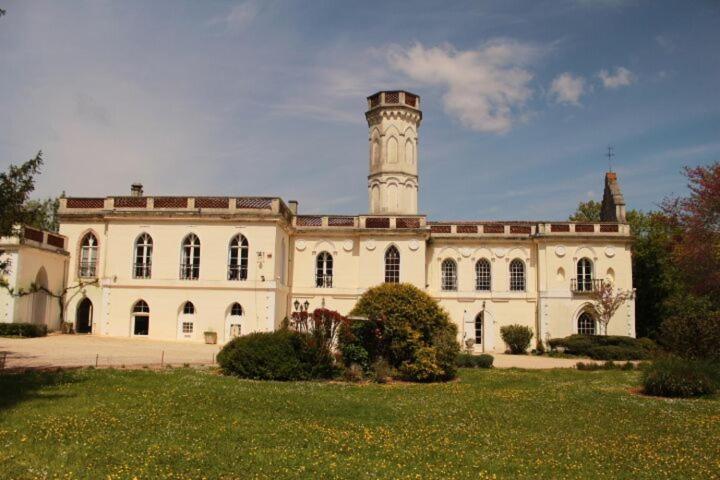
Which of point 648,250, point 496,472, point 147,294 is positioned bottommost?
point 496,472

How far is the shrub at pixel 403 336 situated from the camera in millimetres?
19156

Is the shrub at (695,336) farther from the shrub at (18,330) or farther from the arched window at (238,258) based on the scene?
the shrub at (18,330)

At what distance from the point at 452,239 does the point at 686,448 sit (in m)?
26.1

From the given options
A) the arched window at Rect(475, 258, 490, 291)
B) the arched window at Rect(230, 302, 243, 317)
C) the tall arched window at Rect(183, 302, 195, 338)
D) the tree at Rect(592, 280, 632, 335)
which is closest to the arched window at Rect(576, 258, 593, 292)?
the tree at Rect(592, 280, 632, 335)

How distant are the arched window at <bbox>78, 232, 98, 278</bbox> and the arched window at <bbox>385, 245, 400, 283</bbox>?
15.1 meters

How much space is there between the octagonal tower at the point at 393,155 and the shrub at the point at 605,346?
11.2 meters

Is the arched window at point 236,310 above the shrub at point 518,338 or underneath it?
above

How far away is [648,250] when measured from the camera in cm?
3925

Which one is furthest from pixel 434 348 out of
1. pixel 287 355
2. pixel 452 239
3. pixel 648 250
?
pixel 648 250

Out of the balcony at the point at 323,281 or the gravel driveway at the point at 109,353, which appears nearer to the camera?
the gravel driveway at the point at 109,353

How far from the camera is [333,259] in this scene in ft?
115

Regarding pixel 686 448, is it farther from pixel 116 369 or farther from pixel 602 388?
pixel 116 369

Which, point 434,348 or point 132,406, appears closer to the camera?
point 132,406

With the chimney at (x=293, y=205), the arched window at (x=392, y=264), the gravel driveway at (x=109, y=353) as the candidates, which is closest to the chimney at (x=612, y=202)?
the gravel driveway at (x=109, y=353)
